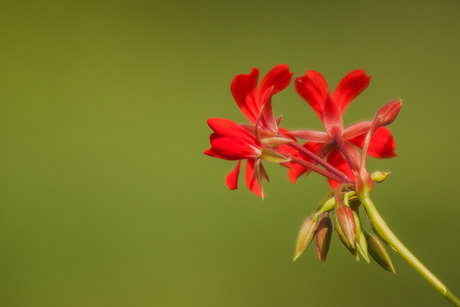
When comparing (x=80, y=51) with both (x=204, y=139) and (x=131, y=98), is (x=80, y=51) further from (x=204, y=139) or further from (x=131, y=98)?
(x=204, y=139)

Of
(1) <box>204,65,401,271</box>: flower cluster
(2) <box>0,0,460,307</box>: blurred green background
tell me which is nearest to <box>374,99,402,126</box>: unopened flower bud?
(1) <box>204,65,401,271</box>: flower cluster

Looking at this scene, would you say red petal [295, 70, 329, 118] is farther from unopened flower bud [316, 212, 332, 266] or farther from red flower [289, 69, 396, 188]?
unopened flower bud [316, 212, 332, 266]

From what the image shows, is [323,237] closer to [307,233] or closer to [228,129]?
[307,233]

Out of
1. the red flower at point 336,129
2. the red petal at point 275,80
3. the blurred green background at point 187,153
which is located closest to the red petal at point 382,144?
the red flower at point 336,129

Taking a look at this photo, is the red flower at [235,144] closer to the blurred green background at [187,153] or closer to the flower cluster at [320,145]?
the flower cluster at [320,145]

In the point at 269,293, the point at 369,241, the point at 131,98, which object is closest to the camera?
the point at 369,241

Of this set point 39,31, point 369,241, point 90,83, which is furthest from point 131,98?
point 369,241

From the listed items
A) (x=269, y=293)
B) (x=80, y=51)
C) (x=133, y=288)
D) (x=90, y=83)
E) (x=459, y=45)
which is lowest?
(x=269, y=293)
